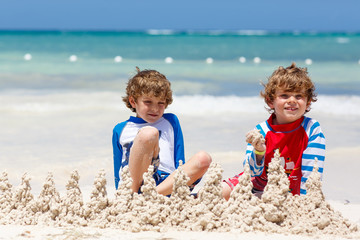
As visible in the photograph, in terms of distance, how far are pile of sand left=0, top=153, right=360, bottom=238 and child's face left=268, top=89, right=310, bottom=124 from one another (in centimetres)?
61

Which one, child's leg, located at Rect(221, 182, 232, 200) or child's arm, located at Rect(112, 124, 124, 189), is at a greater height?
child's arm, located at Rect(112, 124, 124, 189)

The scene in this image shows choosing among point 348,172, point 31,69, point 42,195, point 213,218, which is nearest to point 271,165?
point 213,218

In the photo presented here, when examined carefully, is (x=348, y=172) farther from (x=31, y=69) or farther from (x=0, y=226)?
(x=31, y=69)

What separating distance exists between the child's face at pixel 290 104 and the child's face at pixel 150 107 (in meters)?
0.88

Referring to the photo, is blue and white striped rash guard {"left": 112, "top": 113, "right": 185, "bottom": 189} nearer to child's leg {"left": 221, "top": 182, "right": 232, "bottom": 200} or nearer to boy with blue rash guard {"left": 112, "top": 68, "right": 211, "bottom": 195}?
boy with blue rash guard {"left": 112, "top": 68, "right": 211, "bottom": 195}

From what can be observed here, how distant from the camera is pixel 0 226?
10.1 feet

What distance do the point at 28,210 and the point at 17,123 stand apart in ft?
15.1

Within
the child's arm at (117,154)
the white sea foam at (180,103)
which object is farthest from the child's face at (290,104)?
the white sea foam at (180,103)

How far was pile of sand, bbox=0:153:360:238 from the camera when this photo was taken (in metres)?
2.94

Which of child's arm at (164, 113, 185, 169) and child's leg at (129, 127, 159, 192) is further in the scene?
child's arm at (164, 113, 185, 169)

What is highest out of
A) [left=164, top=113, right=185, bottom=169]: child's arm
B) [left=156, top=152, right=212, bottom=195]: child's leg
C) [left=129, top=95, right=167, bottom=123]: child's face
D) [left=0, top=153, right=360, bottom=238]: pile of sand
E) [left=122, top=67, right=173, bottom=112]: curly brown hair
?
[left=122, top=67, right=173, bottom=112]: curly brown hair

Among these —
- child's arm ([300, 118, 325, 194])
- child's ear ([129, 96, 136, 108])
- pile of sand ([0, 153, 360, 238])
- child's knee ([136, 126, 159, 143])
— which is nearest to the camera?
pile of sand ([0, 153, 360, 238])

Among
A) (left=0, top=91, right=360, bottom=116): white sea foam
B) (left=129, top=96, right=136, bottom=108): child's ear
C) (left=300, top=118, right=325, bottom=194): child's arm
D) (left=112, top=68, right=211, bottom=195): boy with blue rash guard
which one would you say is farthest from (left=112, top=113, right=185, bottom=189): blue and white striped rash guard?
(left=0, top=91, right=360, bottom=116): white sea foam

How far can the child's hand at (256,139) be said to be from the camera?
3146 millimetres
